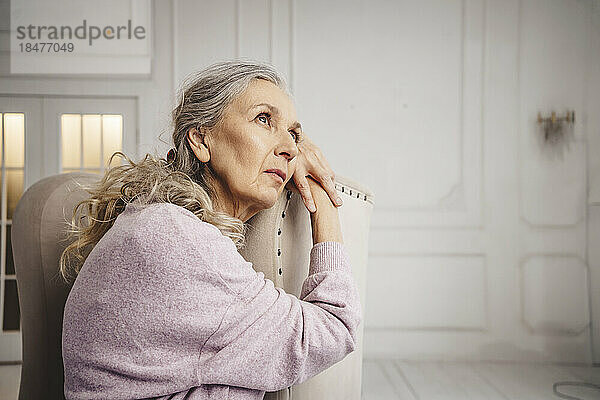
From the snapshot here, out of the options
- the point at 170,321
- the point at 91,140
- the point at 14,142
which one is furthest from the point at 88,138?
the point at 170,321

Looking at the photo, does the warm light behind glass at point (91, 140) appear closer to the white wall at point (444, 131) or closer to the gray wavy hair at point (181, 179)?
the white wall at point (444, 131)

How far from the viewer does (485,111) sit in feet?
12.5

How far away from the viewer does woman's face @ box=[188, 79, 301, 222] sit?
1.17 metres

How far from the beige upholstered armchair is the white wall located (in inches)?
103

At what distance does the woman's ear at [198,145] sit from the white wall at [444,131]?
103 inches

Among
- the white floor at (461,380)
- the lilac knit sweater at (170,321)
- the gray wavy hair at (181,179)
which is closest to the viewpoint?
the lilac knit sweater at (170,321)

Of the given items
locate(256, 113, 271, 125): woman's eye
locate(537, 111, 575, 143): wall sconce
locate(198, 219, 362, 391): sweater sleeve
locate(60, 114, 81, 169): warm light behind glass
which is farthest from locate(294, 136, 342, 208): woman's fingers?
locate(60, 114, 81, 169): warm light behind glass

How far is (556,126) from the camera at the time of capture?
3799mm

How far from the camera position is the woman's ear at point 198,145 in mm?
1198

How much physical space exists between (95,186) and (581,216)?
3465mm

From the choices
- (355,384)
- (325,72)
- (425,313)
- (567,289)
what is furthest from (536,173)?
(355,384)

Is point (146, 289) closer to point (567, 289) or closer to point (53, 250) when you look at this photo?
point (53, 250)

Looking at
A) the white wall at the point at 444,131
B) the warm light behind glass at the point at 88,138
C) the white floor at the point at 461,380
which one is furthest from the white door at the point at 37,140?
the white floor at the point at 461,380

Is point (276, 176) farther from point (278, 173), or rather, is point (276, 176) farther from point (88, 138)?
point (88, 138)
